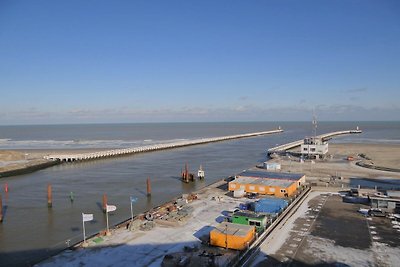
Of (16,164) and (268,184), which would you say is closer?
(268,184)

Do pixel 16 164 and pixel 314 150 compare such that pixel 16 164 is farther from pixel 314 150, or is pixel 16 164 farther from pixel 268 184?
pixel 314 150

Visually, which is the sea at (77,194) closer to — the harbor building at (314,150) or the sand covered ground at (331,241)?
the harbor building at (314,150)

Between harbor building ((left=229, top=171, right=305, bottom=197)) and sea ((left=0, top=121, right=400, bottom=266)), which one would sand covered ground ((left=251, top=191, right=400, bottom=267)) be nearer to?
harbor building ((left=229, top=171, right=305, bottom=197))

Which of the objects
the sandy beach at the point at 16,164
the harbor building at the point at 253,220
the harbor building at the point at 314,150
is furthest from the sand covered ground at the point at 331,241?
the sandy beach at the point at 16,164

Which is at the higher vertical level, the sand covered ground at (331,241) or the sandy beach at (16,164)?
the sandy beach at (16,164)

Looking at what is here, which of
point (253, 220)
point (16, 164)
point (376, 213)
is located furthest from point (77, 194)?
point (376, 213)

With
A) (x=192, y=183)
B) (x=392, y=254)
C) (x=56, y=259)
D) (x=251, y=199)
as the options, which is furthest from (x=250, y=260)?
(x=192, y=183)
